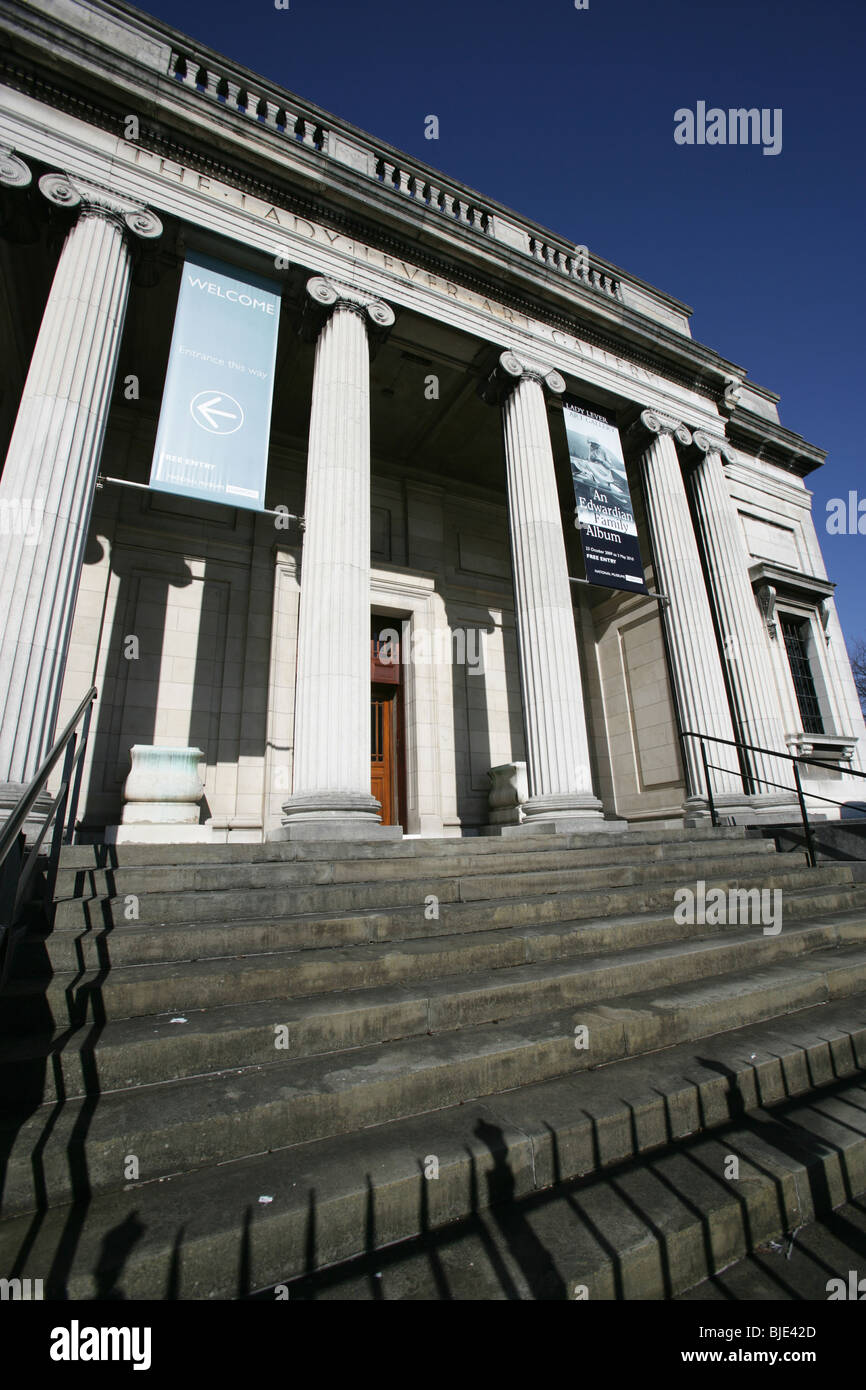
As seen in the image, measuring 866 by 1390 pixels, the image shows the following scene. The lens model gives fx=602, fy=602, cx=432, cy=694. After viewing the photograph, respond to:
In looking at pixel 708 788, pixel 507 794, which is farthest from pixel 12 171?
pixel 708 788

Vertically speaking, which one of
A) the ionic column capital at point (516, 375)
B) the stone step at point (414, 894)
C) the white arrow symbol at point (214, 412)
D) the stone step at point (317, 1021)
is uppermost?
the ionic column capital at point (516, 375)

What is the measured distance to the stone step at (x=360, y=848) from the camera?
4.93 m

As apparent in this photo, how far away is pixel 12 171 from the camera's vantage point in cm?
710

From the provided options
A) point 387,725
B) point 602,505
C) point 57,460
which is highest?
point 602,505

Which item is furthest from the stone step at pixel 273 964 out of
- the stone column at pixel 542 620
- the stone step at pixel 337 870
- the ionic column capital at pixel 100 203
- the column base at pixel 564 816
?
the ionic column capital at pixel 100 203

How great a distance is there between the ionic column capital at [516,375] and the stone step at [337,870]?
7859 millimetres

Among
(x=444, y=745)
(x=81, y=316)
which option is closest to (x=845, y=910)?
(x=444, y=745)

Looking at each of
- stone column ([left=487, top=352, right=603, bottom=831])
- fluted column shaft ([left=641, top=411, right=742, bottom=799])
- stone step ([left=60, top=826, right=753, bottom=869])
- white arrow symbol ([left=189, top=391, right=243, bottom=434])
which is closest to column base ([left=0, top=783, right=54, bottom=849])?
stone step ([left=60, top=826, right=753, bottom=869])

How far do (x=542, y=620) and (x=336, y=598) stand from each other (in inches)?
128

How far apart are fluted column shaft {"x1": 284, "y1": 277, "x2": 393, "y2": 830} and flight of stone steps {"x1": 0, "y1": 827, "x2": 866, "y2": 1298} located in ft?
6.14

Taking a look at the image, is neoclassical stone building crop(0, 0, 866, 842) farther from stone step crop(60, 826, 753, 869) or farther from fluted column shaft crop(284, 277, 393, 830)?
stone step crop(60, 826, 753, 869)

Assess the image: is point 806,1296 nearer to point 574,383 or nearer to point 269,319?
point 269,319

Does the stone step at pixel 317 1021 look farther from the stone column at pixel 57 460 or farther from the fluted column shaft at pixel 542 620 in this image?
the fluted column shaft at pixel 542 620

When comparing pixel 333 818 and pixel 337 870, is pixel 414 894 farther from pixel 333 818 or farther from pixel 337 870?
pixel 333 818
